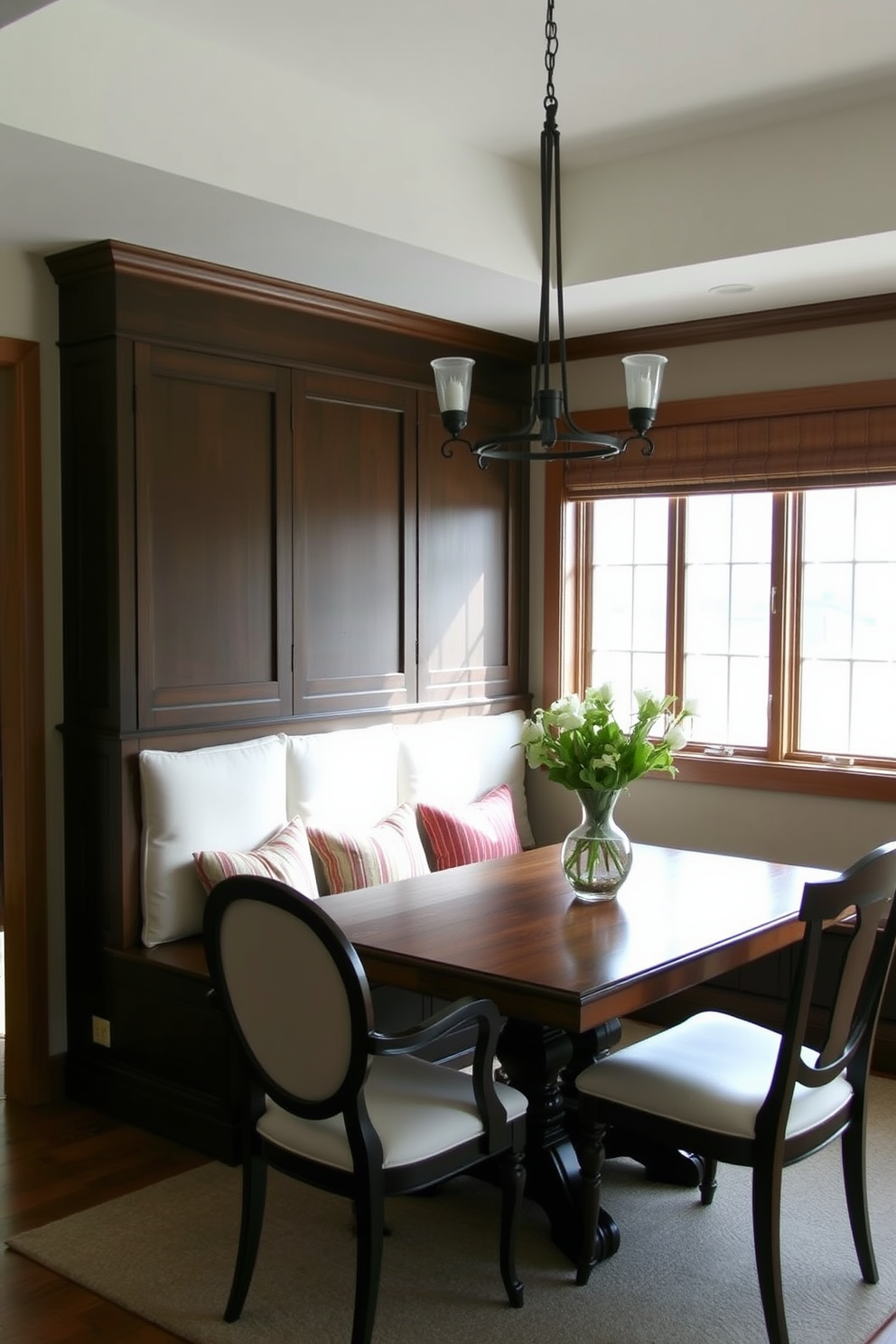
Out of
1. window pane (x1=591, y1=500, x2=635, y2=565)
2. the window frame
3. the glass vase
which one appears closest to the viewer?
the glass vase

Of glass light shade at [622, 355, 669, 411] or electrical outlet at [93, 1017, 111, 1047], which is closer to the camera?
glass light shade at [622, 355, 669, 411]

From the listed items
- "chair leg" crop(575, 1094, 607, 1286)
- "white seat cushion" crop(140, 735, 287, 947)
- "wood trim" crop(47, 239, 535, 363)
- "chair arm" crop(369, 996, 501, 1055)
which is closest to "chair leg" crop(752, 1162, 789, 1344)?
"chair leg" crop(575, 1094, 607, 1286)

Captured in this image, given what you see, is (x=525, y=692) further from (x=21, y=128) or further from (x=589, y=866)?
(x=21, y=128)

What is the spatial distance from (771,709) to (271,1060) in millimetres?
2670

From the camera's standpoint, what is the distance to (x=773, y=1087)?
2.51m

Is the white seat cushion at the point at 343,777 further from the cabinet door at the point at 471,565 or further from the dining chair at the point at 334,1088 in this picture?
the dining chair at the point at 334,1088

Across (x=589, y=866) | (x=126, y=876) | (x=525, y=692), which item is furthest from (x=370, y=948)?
(x=525, y=692)

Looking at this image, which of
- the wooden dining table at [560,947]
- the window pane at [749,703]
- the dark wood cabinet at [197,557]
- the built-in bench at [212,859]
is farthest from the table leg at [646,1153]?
the window pane at [749,703]

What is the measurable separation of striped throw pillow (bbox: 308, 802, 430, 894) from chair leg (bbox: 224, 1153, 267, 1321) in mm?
1302

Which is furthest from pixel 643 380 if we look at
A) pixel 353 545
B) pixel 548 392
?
pixel 353 545

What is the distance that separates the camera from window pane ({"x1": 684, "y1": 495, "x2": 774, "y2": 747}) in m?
4.70

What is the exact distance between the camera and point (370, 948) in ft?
9.04

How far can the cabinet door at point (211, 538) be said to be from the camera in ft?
12.3

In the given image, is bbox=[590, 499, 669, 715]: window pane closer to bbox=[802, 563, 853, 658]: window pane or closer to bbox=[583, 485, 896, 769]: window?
bbox=[583, 485, 896, 769]: window
